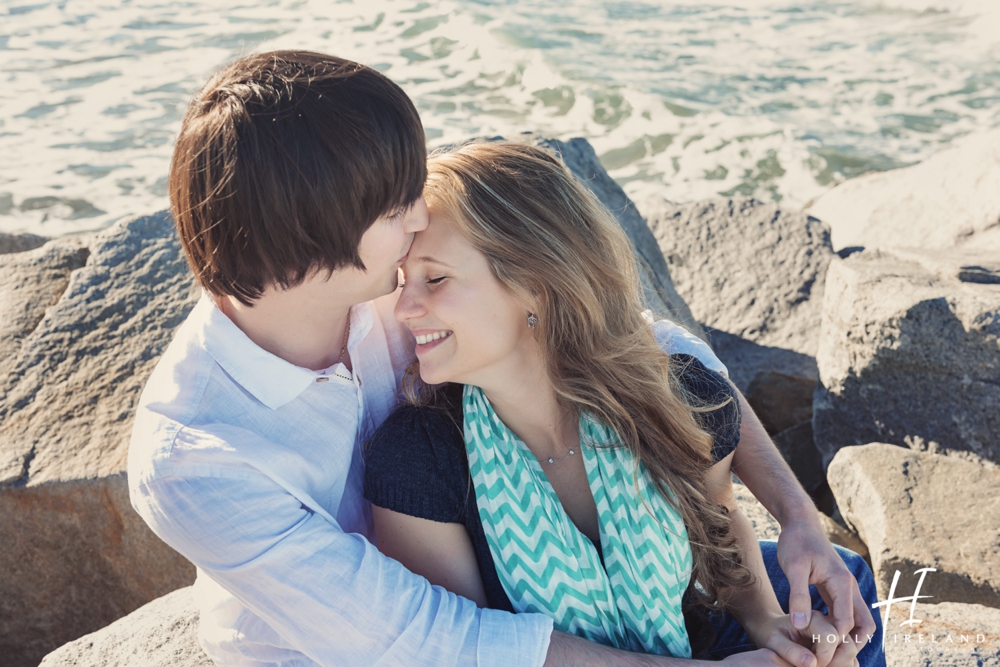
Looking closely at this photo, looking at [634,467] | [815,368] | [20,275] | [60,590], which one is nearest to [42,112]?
[20,275]

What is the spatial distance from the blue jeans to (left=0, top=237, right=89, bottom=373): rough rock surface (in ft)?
9.32

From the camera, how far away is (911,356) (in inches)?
135

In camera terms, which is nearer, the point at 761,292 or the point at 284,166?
the point at 284,166

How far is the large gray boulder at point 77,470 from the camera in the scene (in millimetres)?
2943

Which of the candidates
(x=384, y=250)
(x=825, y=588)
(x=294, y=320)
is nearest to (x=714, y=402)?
(x=825, y=588)

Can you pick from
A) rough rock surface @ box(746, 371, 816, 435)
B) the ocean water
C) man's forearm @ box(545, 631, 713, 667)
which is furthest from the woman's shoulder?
the ocean water

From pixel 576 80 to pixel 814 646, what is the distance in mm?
10535

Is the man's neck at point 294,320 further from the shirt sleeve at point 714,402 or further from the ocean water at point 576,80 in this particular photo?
the ocean water at point 576,80

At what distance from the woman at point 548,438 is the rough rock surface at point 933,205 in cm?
323

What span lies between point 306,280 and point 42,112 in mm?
10323

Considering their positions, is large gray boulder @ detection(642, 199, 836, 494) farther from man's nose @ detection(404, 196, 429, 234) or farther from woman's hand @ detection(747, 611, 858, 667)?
man's nose @ detection(404, 196, 429, 234)

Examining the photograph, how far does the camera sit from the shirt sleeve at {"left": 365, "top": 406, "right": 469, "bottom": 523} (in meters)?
1.94

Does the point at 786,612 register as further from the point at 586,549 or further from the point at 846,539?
Answer: the point at 846,539

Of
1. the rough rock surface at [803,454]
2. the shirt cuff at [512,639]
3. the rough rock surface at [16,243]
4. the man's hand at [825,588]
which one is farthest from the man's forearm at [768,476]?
the rough rock surface at [16,243]
